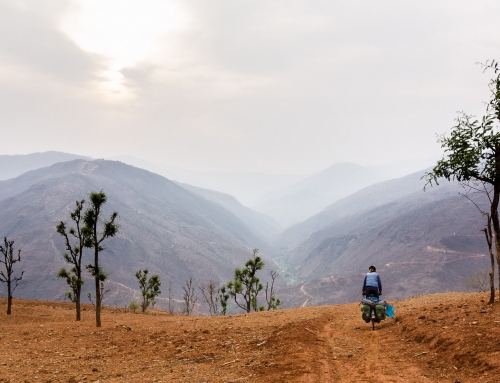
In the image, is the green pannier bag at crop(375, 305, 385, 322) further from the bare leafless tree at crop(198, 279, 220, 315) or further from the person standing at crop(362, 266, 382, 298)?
the bare leafless tree at crop(198, 279, 220, 315)

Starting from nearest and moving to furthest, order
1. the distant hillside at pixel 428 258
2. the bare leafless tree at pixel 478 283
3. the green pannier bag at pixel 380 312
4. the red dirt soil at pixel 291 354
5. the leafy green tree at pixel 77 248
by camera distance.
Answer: the red dirt soil at pixel 291 354
the green pannier bag at pixel 380 312
the leafy green tree at pixel 77 248
the bare leafless tree at pixel 478 283
the distant hillside at pixel 428 258

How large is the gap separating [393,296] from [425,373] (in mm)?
136349

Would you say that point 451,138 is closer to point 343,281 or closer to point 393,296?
point 393,296

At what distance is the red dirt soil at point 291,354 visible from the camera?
901 cm

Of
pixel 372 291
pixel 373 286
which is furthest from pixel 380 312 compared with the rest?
pixel 373 286

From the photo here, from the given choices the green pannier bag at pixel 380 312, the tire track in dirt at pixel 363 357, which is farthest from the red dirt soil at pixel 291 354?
the green pannier bag at pixel 380 312

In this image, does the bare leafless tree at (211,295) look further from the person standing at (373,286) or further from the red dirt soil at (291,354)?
the person standing at (373,286)

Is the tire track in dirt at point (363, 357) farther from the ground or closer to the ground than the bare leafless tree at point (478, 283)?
farther from the ground

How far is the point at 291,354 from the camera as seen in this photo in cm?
1054

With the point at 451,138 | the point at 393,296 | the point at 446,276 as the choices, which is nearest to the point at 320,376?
the point at 451,138

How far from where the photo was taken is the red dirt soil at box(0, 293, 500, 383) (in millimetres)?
9008

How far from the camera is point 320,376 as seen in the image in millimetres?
8852

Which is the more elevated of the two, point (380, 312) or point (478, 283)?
point (380, 312)

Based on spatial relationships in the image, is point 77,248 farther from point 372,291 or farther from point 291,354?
point 372,291
